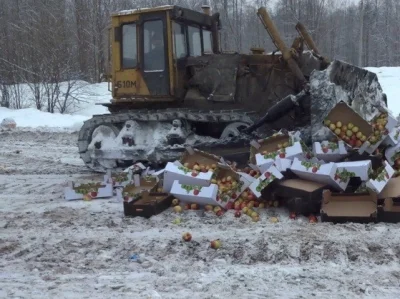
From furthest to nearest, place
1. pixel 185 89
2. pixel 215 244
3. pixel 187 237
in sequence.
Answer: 1. pixel 185 89
2. pixel 187 237
3. pixel 215 244

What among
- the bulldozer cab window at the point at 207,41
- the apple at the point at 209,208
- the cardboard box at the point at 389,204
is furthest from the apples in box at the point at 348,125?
the bulldozer cab window at the point at 207,41

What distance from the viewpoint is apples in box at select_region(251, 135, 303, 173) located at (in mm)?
6559

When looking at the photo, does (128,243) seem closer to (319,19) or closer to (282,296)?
(282,296)

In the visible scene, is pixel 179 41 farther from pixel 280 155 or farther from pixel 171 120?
pixel 280 155

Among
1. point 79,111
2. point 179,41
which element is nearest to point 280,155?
point 179,41

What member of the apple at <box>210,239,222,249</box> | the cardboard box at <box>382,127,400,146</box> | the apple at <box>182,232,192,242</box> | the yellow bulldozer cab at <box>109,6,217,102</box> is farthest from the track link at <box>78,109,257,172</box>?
the apple at <box>210,239,222,249</box>

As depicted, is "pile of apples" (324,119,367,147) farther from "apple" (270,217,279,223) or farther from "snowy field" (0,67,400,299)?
"apple" (270,217,279,223)

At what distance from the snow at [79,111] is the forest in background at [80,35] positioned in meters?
0.87

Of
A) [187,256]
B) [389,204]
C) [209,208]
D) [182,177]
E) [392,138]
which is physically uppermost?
[392,138]

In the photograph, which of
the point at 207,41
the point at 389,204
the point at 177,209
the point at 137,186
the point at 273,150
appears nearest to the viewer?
the point at 389,204

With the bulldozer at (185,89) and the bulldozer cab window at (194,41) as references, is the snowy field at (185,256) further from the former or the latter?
the bulldozer cab window at (194,41)

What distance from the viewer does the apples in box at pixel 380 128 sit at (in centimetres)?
650

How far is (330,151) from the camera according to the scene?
6.53 metres

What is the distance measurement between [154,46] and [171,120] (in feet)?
4.57
